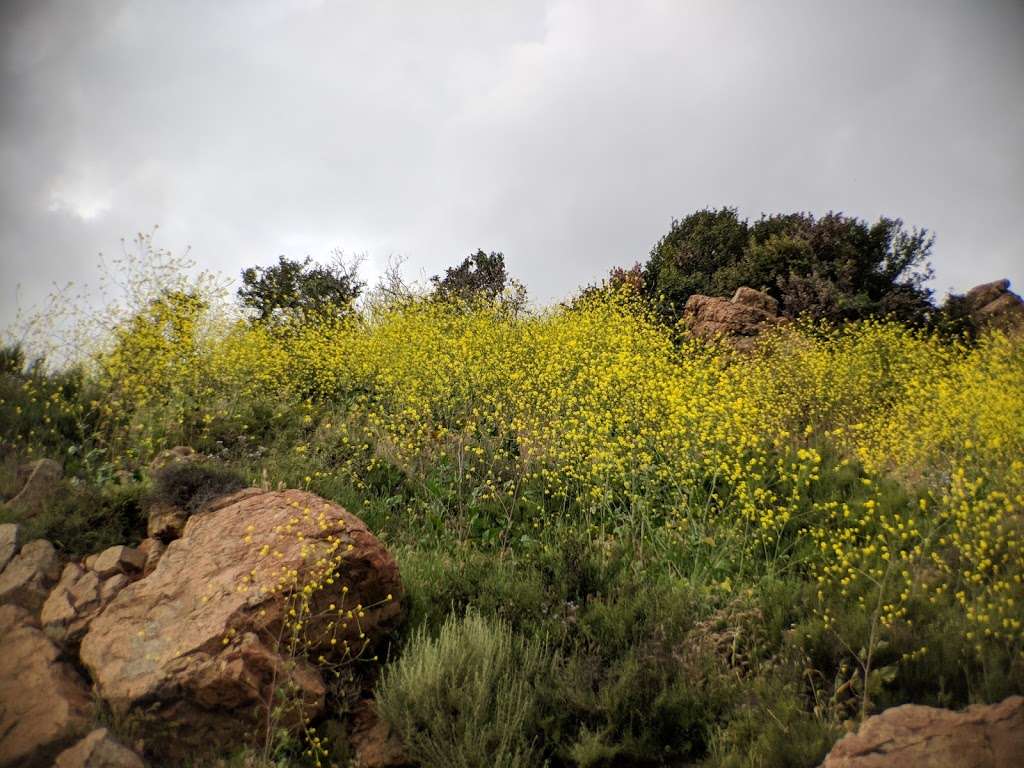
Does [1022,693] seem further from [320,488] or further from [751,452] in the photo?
[320,488]

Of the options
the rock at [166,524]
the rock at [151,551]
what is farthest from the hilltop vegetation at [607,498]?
the rock at [151,551]

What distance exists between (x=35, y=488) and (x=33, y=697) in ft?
8.01

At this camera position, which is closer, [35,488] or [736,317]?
[35,488]

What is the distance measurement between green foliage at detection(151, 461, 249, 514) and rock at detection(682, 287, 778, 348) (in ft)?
32.4

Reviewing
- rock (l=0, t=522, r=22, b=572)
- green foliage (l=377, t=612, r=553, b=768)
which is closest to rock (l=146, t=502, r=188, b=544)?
rock (l=0, t=522, r=22, b=572)

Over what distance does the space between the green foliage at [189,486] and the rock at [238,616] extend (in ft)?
1.29

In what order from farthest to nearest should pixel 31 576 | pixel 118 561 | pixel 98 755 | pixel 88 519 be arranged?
pixel 88 519 → pixel 118 561 → pixel 31 576 → pixel 98 755

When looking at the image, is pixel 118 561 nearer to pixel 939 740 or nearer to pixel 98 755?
pixel 98 755

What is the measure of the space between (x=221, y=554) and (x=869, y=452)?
242 inches

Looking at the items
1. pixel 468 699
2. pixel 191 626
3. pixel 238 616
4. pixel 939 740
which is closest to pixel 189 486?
pixel 191 626

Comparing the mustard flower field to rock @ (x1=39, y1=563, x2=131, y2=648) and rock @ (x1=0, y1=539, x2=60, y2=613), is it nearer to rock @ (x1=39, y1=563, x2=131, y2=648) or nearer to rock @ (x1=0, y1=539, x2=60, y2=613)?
rock @ (x1=0, y1=539, x2=60, y2=613)

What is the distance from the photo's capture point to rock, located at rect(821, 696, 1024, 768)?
2297 millimetres

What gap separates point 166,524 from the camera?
182 inches

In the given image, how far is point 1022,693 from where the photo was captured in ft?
9.25
